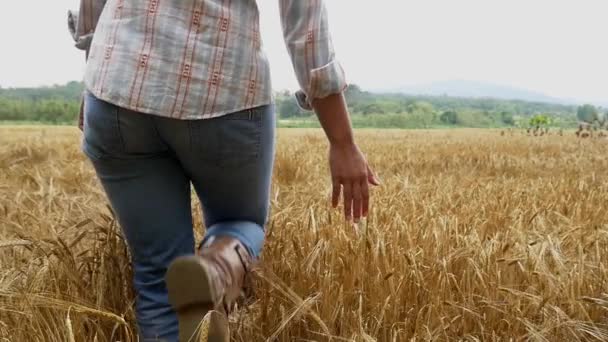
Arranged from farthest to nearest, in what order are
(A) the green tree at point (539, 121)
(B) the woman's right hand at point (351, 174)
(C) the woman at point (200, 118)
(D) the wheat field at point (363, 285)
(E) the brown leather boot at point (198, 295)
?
1. (A) the green tree at point (539, 121)
2. (D) the wheat field at point (363, 285)
3. (B) the woman's right hand at point (351, 174)
4. (C) the woman at point (200, 118)
5. (E) the brown leather boot at point (198, 295)

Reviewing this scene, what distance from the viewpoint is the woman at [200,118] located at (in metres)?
1.16

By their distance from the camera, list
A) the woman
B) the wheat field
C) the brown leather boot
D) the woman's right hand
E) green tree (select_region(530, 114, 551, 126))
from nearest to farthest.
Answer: the brown leather boot
the woman
the woman's right hand
the wheat field
green tree (select_region(530, 114, 551, 126))

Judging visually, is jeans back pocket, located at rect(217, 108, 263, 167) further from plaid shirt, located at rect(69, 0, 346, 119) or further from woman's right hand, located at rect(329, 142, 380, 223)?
woman's right hand, located at rect(329, 142, 380, 223)

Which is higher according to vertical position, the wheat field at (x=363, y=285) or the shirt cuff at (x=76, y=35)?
the shirt cuff at (x=76, y=35)

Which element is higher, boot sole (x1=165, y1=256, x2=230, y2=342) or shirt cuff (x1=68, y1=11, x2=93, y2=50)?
shirt cuff (x1=68, y1=11, x2=93, y2=50)

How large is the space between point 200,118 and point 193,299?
32cm

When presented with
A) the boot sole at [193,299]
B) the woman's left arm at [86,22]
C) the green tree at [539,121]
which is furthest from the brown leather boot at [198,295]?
the green tree at [539,121]

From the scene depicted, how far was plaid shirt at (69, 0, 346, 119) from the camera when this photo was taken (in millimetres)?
1159

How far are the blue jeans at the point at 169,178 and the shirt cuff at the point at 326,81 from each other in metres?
0.11

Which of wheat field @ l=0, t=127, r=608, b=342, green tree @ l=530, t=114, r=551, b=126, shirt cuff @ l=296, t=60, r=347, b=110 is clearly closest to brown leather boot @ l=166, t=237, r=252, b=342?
wheat field @ l=0, t=127, r=608, b=342

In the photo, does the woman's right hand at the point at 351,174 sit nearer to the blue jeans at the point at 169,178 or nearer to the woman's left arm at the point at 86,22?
the blue jeans at the point at 169,178

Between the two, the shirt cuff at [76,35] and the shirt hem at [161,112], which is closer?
the shirt hem at [161,112]

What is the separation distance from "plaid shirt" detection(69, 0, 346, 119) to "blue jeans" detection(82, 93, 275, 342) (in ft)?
0.13

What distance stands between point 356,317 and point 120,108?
0.63m
